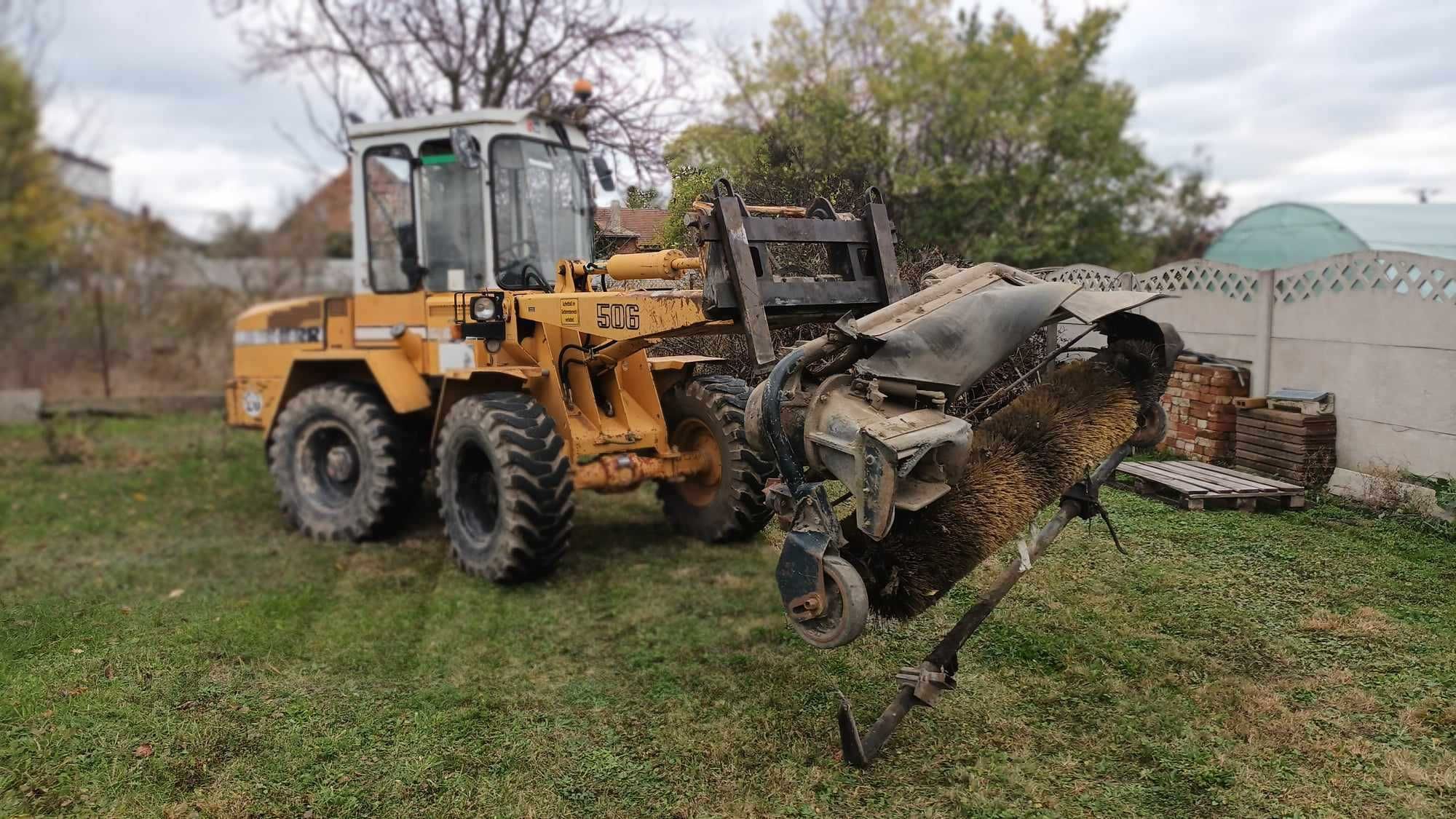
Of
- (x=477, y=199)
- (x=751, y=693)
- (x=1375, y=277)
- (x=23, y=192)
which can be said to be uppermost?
(x=23, y=192)

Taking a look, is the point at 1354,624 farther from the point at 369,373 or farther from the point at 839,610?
the point at 369,373

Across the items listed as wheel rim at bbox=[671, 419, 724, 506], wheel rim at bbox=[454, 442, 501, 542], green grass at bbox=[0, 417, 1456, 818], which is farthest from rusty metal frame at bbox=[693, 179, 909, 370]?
wheel rim at bbox=[454, 442, 501, 542]

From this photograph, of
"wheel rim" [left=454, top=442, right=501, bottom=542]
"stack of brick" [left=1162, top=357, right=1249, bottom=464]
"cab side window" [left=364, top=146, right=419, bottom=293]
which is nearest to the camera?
"stack of brick" [left=1162, top=357, right=1249, bottom=464]

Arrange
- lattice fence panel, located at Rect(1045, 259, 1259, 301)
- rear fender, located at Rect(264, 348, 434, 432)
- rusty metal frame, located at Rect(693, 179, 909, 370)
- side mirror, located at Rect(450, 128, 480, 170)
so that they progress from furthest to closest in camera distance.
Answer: rear fender, located at Rect(264, 348, 434, 432)
side mirror, located at Rect(450, 128, 480, 170)
lattice fence panel, located at Rect(1045, 259, 1259, 301)
rusty metal frame, located at Rect(693, 179, 909, 370)

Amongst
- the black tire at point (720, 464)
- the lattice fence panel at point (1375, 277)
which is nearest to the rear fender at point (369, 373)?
the black tire at point (720, 464)

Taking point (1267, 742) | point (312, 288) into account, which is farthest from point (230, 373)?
point (1267, 742)

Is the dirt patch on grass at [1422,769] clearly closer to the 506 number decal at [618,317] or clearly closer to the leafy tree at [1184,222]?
the 506 number decal at [618,317]

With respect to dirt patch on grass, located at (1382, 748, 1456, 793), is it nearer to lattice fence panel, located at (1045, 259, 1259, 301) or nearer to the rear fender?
lattice fence panel, located at (1045, 259, 1259, 301)

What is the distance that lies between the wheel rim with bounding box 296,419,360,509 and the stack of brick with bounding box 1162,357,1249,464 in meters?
5.30

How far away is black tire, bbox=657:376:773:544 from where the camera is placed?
6074mm

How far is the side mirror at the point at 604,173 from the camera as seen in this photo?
6004mm

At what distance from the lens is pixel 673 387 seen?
254 inches

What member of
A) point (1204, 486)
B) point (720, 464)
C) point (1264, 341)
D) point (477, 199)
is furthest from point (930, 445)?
point (477, 199)

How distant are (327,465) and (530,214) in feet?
8.25
